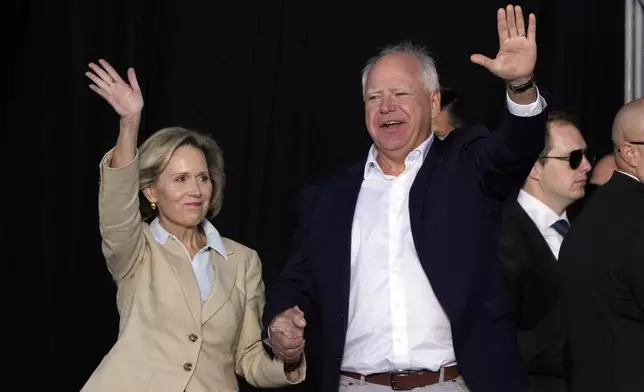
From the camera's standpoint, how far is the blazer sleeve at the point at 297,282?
372cm

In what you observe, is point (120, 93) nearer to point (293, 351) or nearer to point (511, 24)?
point (293, 351)

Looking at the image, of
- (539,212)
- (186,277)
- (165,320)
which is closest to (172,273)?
(186,277)

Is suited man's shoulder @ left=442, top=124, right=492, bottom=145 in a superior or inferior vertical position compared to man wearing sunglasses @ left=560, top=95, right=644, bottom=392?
superior

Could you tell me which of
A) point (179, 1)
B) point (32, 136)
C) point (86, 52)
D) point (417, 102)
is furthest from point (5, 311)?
point (417, 102)

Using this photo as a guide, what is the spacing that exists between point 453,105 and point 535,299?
1108mm

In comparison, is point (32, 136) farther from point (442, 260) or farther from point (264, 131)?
point (442, 260)

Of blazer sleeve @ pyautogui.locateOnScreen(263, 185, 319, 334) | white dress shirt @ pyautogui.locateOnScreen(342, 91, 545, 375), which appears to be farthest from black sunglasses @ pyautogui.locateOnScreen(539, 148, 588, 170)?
blazer sleeve @ pyautogui.locateOnScreen(263, 185, 319, 334)

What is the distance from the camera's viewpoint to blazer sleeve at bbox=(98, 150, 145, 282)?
11.9ft

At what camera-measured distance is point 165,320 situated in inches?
147

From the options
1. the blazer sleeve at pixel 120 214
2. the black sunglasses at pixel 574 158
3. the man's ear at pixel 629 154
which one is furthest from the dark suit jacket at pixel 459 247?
the black sunglasses at pixel 574 158

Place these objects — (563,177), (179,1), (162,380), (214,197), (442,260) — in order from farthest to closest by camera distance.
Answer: (179,1), (563,177), (214,197), (162,380), (442,260)

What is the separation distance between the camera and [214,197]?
163 inches

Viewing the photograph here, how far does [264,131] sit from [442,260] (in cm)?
184

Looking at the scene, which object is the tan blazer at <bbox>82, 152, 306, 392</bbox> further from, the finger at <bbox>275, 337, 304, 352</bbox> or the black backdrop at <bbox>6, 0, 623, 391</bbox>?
the black backdrop at <bbox>6, 0, 623, 391</bbox>
